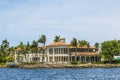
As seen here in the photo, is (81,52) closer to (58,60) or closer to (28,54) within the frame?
(58,60)

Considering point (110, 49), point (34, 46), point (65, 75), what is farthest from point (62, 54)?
point (65, 75)

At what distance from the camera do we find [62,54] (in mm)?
142500

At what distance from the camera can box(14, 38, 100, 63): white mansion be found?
142000 mm

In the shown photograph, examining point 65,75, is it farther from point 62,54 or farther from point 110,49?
point 110,49

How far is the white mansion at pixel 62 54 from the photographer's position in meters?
142

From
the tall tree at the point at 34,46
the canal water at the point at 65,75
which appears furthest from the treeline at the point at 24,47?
the canal water at the point at 65,75

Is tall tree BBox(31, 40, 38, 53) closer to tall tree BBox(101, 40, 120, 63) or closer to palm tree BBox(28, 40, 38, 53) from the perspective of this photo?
palm tree BBox(28, 40, 38, 53)

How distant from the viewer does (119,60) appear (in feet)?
500

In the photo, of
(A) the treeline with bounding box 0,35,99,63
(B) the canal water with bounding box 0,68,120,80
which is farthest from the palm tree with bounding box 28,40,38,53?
(B) the canal water with bounding box 0,68,120,80

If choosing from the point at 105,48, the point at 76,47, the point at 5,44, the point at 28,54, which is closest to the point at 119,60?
the point at 105,48

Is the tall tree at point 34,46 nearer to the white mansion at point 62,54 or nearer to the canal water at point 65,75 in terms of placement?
the white mansion at point 62,54

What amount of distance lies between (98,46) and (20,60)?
3701 cm

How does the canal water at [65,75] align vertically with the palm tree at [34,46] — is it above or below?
below

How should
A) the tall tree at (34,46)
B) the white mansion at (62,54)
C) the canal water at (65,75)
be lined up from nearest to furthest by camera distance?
the canal water at (65,75) < the white mansion at (62,54) < the tall tree at (34,46)
